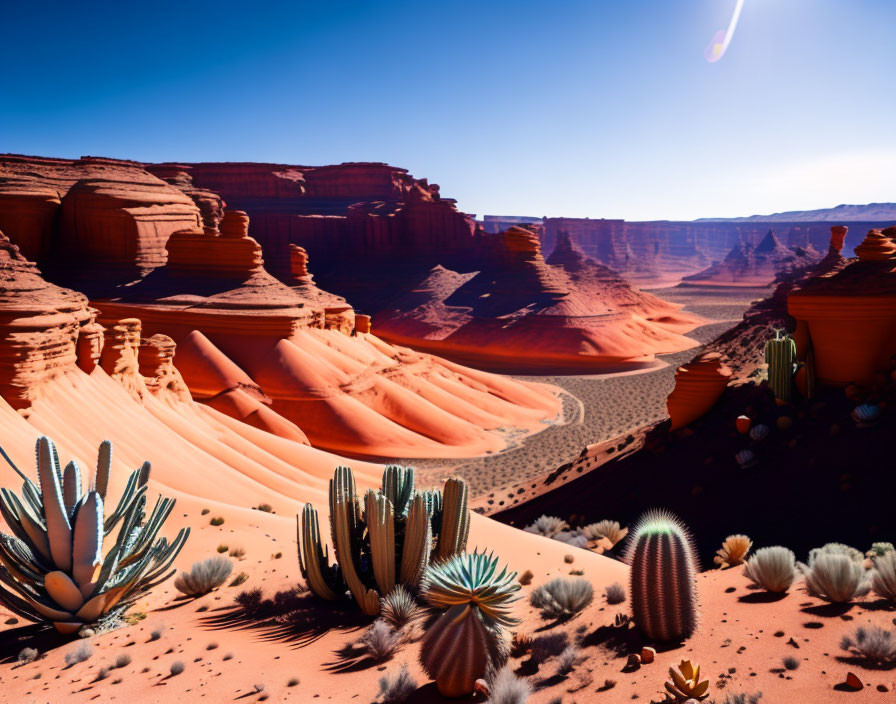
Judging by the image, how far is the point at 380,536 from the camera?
7.89 meters

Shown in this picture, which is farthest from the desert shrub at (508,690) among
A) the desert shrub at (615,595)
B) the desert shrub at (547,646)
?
the desert shrub at (615,595)

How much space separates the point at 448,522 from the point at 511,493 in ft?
50.5

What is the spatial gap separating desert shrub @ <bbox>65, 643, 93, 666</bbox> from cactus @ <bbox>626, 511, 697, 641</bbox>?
5868mm

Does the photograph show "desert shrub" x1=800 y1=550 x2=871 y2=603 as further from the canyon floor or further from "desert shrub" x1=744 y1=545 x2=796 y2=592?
the canyon floor

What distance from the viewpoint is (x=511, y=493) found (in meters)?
23.7

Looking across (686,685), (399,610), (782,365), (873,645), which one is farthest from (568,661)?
(782,365)

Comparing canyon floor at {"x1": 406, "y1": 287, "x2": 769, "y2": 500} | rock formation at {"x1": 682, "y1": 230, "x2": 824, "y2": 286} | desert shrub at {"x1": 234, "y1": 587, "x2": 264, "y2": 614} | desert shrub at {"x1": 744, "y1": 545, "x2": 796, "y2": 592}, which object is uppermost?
rock formation at {"x1": 682, "y1": 230, "x2": 824, "y2": 286}

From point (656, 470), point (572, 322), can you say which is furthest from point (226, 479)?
point (572, 322)

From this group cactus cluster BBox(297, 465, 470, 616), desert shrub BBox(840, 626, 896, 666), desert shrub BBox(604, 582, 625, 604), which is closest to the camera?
desert shrub BBox(840, 626, 896, 666)

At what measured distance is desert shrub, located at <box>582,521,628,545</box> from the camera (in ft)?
47.7

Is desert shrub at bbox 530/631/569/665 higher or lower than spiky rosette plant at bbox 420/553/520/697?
lower

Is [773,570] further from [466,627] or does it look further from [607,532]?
[607,532]

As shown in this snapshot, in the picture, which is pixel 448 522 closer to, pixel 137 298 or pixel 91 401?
pixel 91 401

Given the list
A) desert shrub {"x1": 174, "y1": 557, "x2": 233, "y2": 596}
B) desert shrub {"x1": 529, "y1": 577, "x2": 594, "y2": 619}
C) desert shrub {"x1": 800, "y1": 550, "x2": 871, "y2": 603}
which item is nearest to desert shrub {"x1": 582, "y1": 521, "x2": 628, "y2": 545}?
desert shrub {"x1": 529, "y1": 577, "x2": 594, "y2": 619}
